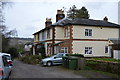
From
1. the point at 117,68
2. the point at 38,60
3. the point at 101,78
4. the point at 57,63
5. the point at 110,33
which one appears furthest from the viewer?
the point at 110,33

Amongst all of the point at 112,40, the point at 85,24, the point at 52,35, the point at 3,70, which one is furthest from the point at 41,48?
the point at 3,70

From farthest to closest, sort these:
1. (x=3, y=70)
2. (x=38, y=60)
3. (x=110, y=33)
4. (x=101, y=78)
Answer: (x=110, y=33) < (x=38, y=60) < (x=101, y=78) < (x=3, y=70)

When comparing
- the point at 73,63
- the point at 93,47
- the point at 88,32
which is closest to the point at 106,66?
the point at 73,63

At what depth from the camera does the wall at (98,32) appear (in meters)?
32.2

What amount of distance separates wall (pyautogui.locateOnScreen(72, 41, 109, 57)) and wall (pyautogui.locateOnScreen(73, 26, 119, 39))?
95 centimetres

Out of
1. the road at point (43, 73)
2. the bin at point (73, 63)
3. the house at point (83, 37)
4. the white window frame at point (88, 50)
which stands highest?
the house at point (83, 37)

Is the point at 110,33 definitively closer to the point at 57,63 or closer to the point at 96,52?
the point at 96,52

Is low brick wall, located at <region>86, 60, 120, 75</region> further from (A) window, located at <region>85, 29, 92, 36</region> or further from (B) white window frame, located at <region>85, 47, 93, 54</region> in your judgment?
(A) window, located at <region>85, 29, 92, 36</region>

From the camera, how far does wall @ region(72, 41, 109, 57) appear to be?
32000 millimetres

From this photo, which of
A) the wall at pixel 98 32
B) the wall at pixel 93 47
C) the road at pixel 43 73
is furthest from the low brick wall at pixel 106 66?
the wall at pixel 98 32

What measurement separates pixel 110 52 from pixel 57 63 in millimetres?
11548

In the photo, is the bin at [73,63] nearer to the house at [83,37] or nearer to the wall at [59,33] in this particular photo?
the house at [83,37]

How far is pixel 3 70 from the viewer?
10133 millimetres

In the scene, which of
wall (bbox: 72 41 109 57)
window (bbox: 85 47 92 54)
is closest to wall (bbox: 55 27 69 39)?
wall (bbox: 72 41 109 57)
